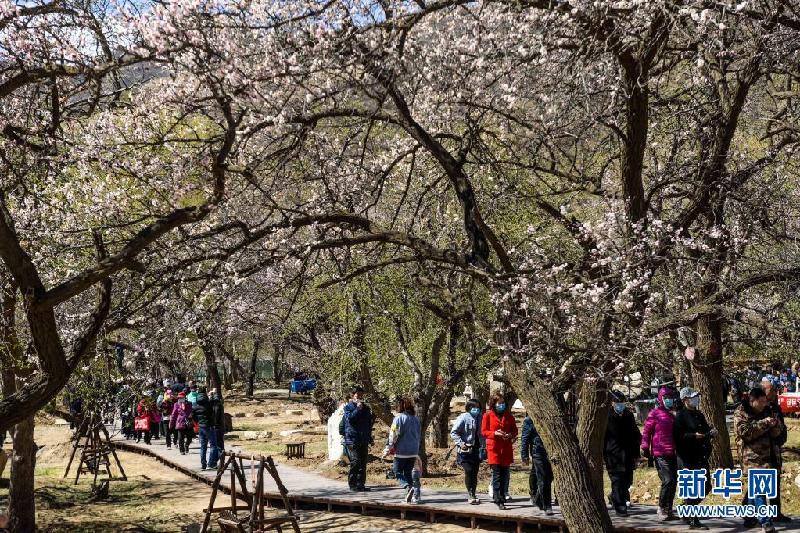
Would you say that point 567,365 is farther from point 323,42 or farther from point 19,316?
point 19,316

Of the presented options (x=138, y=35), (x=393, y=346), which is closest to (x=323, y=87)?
(x=138, y=35)

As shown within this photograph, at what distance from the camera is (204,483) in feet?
63.8

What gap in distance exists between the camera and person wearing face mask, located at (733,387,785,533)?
36.2 feet

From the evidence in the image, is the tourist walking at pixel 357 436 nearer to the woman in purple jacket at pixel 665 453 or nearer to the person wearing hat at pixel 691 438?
the woman in purple jacket at pixel 665 453

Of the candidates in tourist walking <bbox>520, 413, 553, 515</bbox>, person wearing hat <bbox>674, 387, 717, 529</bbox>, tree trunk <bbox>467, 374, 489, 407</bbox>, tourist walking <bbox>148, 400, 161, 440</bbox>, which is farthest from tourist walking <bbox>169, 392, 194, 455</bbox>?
person wearing hat <bbox>674, 387, 717, 529</bbox>

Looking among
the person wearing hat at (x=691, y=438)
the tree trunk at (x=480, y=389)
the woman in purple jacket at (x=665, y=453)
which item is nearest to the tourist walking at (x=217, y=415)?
the tree trunk at (x=480, y=389)

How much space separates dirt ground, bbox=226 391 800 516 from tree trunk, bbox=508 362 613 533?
5.85m

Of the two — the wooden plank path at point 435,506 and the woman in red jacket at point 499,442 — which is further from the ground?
the woman in red jacket at point 499,442

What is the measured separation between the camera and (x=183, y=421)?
23750 mm

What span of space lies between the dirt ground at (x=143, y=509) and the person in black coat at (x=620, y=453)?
2.19 meters

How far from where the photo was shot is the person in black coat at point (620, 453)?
12883 mm

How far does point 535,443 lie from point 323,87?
627 centimetres

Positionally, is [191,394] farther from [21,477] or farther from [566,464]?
[566,464]

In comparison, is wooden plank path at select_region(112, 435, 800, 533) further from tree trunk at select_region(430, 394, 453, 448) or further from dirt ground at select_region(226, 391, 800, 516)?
tree trunk at select_region(430, 394, 453, 448)
